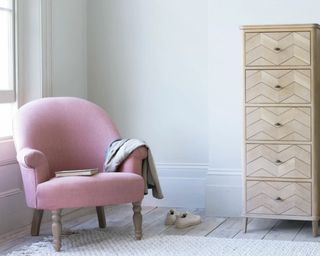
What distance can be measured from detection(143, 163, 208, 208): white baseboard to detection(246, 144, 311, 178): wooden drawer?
89 centimetres

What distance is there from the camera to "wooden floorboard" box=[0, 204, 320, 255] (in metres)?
3.83

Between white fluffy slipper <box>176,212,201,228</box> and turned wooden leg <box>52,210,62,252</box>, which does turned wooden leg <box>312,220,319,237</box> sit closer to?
white fluffy slipper <box>176,212,201,228</box>

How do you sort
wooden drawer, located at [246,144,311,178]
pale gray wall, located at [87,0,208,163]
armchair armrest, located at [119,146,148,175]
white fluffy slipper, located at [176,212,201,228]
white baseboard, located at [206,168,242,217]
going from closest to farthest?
armchair armrest, located at [119,146,148,175] < wooden drawer, located at [246,144,311,178] < white fluffy slipper, located at [176,212,201,228] < white baseboard, located at [206,168,242,217] < pale gray wall, located at [87,0,208,163]

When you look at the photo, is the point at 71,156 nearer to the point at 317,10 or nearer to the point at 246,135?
the point at 246,135

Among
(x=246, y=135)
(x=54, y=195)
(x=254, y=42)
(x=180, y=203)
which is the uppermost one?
(x=254, y=42)

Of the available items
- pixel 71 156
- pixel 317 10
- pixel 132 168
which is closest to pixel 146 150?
pixel 132 168

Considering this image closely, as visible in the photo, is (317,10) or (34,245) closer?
(34,245)

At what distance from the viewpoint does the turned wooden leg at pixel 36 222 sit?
3857mm

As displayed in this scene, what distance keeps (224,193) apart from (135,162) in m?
0.98

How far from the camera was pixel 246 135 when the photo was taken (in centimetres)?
393

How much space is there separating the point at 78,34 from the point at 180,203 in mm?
1569

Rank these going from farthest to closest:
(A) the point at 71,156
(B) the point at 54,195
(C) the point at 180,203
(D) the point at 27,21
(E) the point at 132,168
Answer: (C) the point at 180,203 < (D) the point at 27,21 < (A) the point at 71,156 < (E) the point at 132,168 < (B) the point at 54,195

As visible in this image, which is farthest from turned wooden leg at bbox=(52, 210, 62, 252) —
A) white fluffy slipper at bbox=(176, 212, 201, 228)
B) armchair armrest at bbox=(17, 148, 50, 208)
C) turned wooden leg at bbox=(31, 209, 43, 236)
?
white fluffy slipper at bbox=(176, 212, 201, 228)

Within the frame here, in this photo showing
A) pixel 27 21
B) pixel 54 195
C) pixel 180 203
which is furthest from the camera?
pixel 180 203
